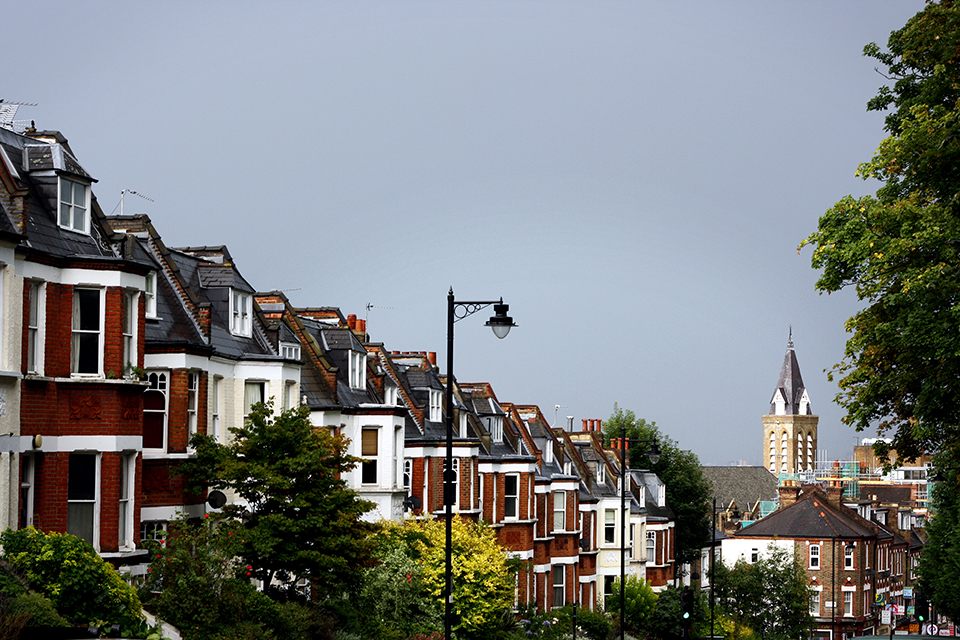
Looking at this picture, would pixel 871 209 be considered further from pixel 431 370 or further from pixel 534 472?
pixel 534 472

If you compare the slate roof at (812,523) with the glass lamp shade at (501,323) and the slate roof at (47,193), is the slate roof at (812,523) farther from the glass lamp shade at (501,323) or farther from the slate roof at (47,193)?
the slate roof at (47,193)

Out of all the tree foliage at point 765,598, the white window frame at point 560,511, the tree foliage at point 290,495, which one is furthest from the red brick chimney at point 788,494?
the tree foliage at point 290,495

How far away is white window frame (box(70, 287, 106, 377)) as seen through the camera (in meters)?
26.0

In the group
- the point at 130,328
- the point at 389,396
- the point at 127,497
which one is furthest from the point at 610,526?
the point at 130,328

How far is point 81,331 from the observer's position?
2611cm

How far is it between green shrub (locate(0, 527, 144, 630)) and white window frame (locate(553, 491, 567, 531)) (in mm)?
42082

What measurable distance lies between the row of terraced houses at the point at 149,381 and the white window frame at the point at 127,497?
36 mm

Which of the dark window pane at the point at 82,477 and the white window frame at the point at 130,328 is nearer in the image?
the dark window pane at the point at 82,477

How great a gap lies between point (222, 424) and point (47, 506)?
9.37 metres

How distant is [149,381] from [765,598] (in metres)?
66.7

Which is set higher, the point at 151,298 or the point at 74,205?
the point at 74,205

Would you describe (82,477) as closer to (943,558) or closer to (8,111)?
(8,111)

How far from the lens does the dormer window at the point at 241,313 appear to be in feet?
121

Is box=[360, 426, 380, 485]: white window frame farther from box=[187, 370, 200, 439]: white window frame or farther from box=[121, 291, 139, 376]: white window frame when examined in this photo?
box=[121, 291, 139, 376]: white window frame
